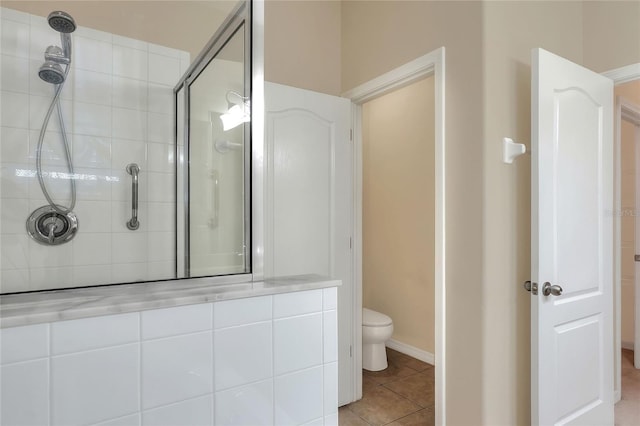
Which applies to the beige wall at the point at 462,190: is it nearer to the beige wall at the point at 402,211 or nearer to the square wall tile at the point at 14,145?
the beige wall at the point at 402,211

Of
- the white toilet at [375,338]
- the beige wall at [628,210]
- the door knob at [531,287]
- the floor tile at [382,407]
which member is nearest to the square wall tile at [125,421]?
the door knob at [531,287]

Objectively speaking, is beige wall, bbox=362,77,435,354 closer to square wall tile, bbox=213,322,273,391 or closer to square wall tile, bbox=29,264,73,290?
square wall tile, bbox=213,322,273,391

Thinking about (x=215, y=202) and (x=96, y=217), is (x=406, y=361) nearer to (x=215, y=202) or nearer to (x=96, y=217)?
(x=215, y=202)

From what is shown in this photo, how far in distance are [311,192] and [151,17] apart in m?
1.21

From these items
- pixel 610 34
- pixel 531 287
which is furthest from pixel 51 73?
pixel 610 34

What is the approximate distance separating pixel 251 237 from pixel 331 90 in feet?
5.87

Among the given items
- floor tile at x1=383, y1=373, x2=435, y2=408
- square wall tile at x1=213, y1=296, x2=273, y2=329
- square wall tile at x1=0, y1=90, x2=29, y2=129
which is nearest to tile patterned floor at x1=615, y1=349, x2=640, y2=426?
floor tile at x1=383, y1=373, x2=435, y2=408

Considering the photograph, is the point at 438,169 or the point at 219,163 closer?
the point at 219,163

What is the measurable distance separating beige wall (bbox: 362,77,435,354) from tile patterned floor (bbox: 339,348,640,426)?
14.8 inches

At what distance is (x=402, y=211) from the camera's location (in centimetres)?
327

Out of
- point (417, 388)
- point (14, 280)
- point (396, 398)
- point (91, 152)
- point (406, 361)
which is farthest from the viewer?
point (406, 361)

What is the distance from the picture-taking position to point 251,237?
107 cm

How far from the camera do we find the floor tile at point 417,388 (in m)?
2.37

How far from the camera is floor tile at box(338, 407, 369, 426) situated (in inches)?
83.5
